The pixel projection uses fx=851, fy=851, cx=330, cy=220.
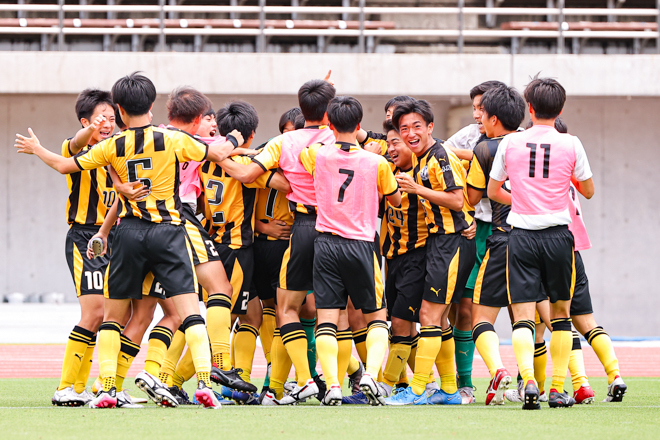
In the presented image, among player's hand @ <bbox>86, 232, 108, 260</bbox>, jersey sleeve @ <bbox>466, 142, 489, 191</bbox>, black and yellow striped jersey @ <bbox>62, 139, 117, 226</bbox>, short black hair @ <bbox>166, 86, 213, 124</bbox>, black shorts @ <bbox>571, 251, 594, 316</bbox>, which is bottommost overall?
black shorts @ <bbox>571, 251, 594, 316</bbox>

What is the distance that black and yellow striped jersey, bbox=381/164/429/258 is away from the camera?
5.67 metres

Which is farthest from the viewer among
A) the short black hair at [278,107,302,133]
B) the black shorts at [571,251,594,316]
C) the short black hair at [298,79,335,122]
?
the short black hair at [278,107,302,133]

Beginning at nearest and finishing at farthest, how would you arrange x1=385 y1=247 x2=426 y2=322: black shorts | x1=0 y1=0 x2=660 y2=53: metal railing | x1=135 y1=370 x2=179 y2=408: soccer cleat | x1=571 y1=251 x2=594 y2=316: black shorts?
x1=135 y1=370 x2=179 y2=408: soccer cleat → x1=571 y1=251 x2=594 y2=316: black shorts → x1=385 y1=247 x2=426 y2=322: black shorts → x1=0 y1=0 x2=660 y2=53: metal railing

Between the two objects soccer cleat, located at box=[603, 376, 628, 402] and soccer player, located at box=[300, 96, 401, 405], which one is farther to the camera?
soccer cleat, located at box=[603, 376, 628, 402]

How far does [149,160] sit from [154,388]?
1252 mm

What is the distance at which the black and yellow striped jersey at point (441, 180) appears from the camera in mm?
5410

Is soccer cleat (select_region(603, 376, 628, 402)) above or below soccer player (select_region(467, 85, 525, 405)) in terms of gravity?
below

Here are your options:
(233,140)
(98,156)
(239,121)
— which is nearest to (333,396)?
(233,140)

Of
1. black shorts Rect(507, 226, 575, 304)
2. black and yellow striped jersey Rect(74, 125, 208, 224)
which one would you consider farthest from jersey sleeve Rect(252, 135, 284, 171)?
black shorts Rect(507, 226, 575, 304)

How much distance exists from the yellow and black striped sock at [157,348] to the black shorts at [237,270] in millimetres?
541

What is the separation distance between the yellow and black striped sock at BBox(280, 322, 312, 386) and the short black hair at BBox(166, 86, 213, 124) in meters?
1.44

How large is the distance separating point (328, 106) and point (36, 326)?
8.67 m

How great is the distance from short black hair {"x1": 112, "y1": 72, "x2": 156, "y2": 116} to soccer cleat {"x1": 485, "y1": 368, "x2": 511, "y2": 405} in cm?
264

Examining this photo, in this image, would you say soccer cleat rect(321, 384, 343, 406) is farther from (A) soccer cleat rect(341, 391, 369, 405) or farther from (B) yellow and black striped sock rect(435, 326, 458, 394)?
(B) yellow and black striped sock rect(435, 326, 458, 394)
